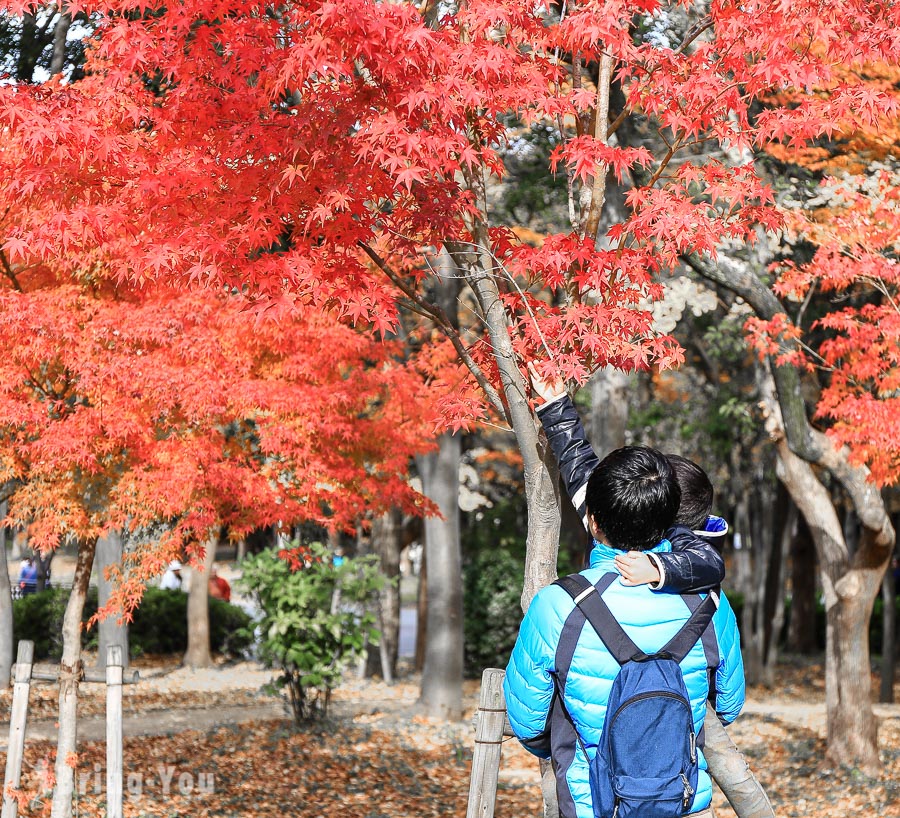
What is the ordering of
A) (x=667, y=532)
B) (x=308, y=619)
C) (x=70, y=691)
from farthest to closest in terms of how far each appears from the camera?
(x=308, y=619), (x=70, y=691), (x=667, y=532)

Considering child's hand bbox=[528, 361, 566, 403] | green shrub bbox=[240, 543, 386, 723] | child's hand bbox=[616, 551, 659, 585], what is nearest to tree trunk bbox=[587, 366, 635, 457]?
green shrub bbox=[240, 543, 386, 723]

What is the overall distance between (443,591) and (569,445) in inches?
392

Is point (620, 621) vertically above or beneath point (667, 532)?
beneath

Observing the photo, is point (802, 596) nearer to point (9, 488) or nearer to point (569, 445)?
point (9, 488)

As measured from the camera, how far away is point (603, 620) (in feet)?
8.15

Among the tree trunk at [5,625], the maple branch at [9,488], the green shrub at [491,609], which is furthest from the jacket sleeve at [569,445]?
the green shrub at [491,609]

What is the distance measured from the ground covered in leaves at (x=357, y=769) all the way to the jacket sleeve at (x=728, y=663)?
5.93 meters

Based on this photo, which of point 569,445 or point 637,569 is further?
point 569,445

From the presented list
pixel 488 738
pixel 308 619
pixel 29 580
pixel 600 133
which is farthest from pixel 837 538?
pixel 29 580

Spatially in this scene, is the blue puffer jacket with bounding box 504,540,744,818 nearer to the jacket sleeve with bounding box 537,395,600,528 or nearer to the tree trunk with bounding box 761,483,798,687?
the jacket sleeve with bounding box 537,395,600,528

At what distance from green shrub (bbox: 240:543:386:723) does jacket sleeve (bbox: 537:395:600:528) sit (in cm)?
804

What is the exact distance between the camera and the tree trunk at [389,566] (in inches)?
658

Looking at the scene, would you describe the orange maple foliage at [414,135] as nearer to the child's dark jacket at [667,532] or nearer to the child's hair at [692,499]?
the child's dark jacket at [667,532]

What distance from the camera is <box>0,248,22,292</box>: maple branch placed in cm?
688
